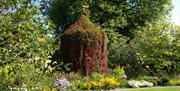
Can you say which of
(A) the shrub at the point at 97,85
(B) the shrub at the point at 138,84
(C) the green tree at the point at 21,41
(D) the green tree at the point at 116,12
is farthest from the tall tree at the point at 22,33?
(D) the green tree at the point at 116,12

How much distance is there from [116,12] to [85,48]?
1361cm

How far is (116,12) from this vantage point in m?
39.9

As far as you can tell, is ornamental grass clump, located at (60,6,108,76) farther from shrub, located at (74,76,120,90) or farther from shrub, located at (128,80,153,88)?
shrub, located at (74,76,120,90)

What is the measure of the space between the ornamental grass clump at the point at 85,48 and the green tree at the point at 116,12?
1127 cm

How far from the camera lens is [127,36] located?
41469mm

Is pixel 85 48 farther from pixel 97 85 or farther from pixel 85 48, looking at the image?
pixel 97 85

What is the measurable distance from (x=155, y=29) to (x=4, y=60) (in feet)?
97.5

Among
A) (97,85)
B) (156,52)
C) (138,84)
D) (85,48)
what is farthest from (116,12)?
(97,85)

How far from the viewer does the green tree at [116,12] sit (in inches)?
1558

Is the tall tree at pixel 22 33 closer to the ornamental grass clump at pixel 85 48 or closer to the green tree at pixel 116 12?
the ornamental grass clump at pixel 85 48

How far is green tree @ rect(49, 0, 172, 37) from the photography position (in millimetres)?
39562

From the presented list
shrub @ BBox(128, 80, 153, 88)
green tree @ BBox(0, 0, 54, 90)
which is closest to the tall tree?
green tree @ BBox(0, 0, 54, 90)

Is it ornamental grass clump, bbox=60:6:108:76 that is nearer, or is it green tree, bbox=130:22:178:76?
ornamental grass clump, bbox=60:6:108:76

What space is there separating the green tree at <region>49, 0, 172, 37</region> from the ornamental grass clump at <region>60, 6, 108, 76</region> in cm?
1127
